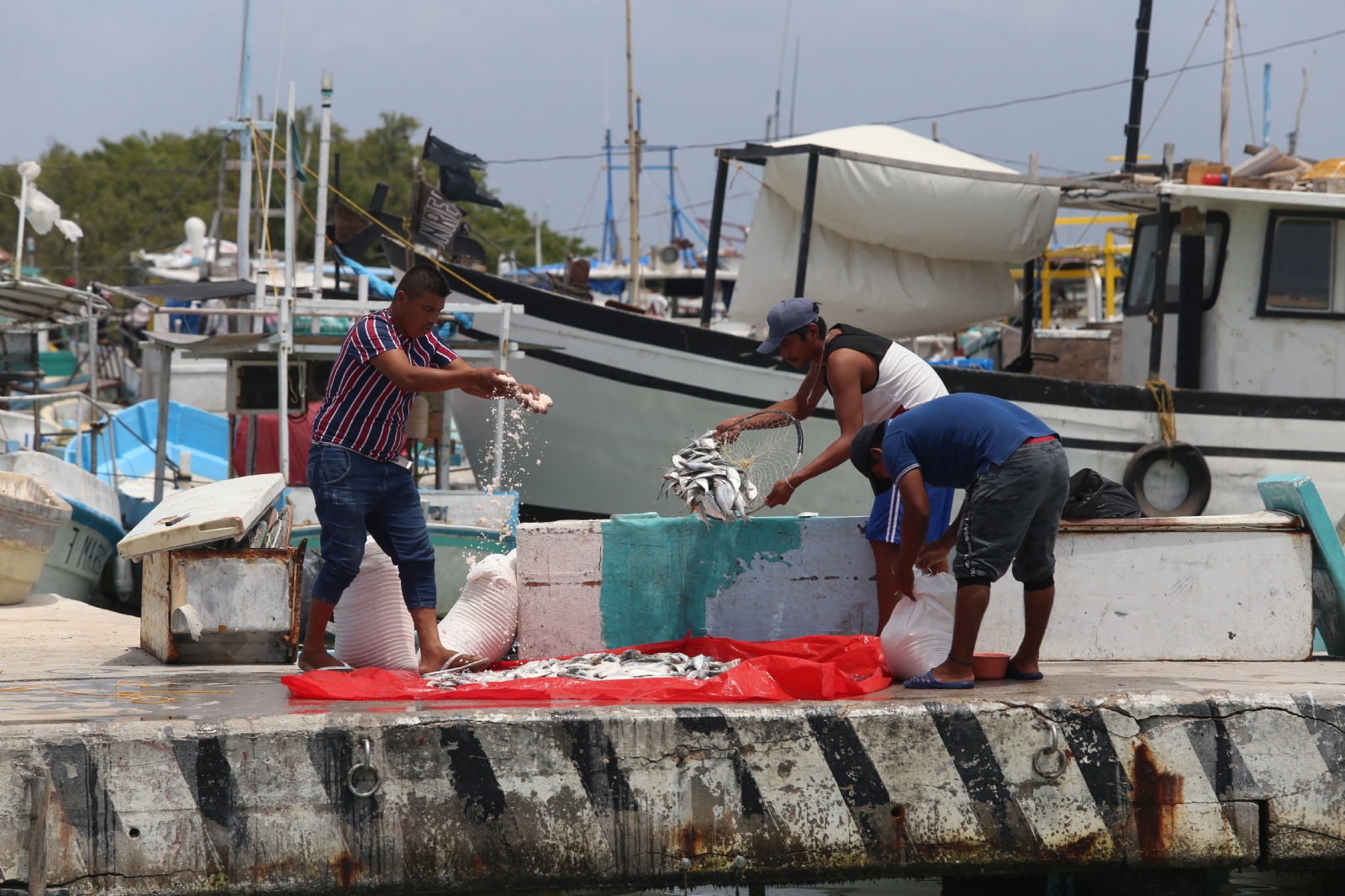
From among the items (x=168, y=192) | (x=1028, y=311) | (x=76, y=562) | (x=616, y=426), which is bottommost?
(x=76, y=562)

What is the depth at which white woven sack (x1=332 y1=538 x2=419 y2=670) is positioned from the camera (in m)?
5.03

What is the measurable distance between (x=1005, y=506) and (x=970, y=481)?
17cm

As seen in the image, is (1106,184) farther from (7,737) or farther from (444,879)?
(7,737)

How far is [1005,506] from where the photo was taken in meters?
4.16

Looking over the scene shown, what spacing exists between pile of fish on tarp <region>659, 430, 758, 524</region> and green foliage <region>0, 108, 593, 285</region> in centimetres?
2956

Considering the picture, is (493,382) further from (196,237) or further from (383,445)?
(196,237)

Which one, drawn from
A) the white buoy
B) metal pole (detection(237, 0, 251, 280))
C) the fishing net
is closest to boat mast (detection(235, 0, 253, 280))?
metal pole (detection(237, 0, 251, 280))

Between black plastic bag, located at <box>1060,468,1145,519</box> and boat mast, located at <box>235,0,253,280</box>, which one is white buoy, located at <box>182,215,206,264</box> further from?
black plastic bag, located at <box>1060,468,1145,519</box>

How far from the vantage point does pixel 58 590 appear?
10555 millimetres

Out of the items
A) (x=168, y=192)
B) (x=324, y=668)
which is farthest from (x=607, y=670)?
(x=168, y=192)

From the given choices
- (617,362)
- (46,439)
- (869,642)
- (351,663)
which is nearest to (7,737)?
(351,663)

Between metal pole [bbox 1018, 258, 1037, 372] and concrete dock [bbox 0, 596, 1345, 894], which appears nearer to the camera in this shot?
concrete dock [bbox 0, 596, 1345, 894]

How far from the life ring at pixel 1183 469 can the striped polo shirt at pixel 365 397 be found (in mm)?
7192

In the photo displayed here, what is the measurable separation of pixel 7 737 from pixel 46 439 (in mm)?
14944
